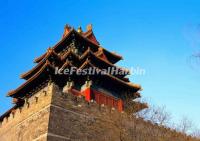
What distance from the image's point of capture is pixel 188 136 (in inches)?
→ 641

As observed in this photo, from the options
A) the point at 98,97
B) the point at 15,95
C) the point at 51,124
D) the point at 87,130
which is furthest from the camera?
the point at 15,95

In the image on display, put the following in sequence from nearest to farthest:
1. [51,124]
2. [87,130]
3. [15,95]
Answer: [51,124]
[87,130]
[15,95]

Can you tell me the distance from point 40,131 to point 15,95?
7728 mm

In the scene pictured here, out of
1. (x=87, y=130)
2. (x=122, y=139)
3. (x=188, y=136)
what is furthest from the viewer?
(x=188, y=136)

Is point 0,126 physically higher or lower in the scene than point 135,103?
lower

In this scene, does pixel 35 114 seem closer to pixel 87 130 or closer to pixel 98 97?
pixel 87 130

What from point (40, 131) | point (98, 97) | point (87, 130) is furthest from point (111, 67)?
point (40, 131)

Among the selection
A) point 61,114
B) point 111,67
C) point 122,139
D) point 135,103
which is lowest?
point 122,139

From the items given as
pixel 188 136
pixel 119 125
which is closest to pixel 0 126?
pixel 119 125

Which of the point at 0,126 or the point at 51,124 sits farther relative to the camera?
the point at 0,126

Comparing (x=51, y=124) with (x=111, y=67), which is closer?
(x=51, y=124)

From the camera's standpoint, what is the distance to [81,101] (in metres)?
14.4

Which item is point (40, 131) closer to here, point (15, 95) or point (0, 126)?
point (0, 126)

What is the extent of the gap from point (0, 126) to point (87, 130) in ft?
21.6
